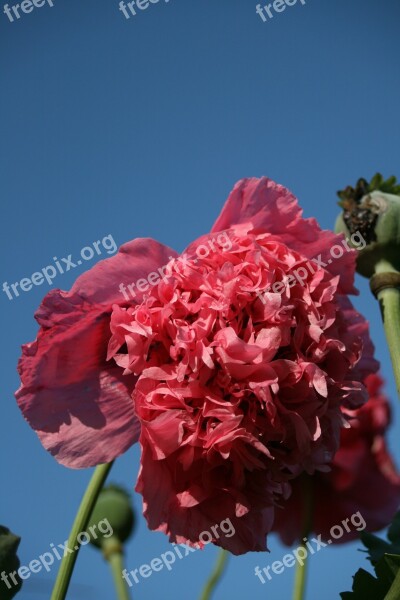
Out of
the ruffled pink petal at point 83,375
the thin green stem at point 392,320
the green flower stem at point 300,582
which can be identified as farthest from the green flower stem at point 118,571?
the thin green stem at point 392,320

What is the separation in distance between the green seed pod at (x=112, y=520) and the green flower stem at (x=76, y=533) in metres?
1.23

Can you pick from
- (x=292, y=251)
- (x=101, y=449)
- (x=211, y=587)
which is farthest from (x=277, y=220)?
(x=211, y=587)

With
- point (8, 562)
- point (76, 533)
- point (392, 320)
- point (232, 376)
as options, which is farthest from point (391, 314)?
point (8, 562)

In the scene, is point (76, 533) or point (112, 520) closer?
point (76, 533)

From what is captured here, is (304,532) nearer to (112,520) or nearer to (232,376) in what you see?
(232,376)

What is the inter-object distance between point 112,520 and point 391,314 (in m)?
1.50

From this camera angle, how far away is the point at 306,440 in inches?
56.7

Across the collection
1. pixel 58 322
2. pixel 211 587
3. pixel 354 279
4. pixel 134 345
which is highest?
pixel 58 322

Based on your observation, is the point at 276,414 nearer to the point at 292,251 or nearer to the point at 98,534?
the point at 292,251

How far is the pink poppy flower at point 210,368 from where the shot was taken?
4.66 feet

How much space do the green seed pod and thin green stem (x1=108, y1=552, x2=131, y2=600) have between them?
270mm

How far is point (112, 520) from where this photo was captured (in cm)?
281

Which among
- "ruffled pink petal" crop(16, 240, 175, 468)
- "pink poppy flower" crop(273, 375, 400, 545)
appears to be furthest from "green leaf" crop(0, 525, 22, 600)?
"pink poppy flower" crop(273, 375, 400, 545)

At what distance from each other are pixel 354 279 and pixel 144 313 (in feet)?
1.54
